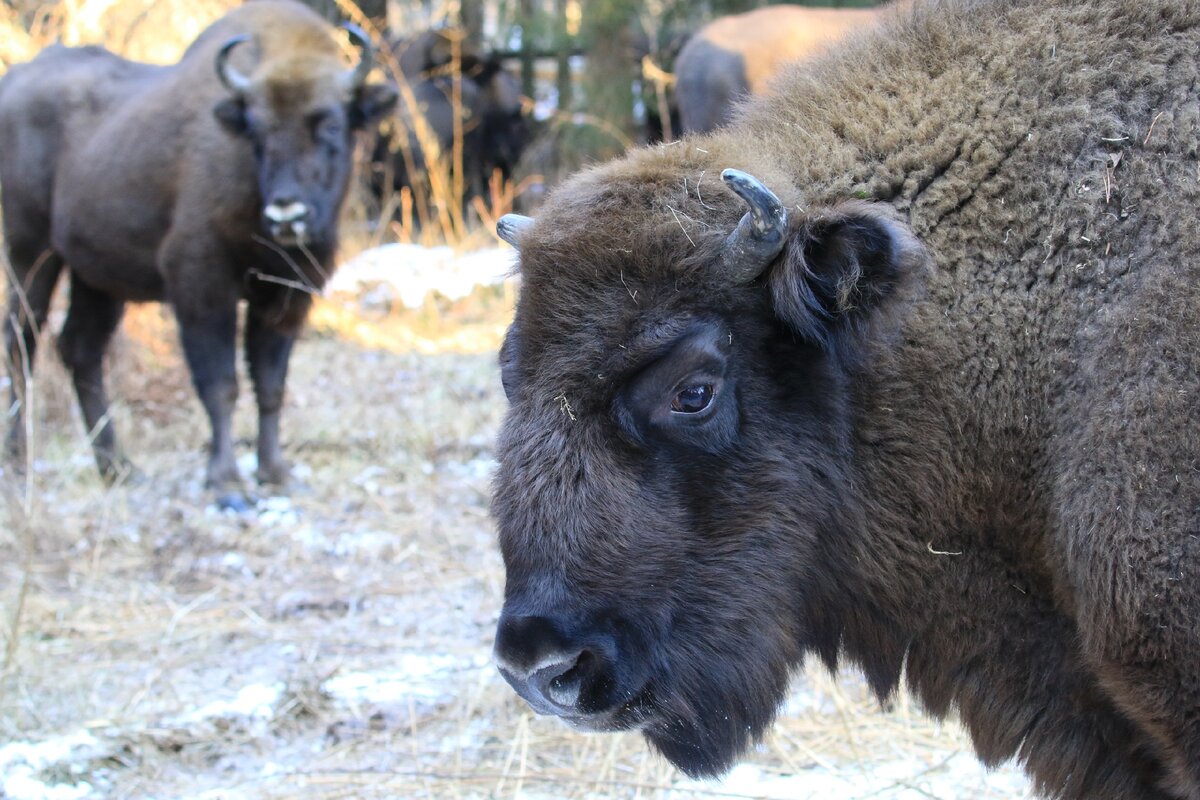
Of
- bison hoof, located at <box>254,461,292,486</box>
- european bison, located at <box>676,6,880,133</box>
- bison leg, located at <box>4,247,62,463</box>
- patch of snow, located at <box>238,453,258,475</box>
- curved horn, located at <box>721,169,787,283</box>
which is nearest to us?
curved horn, located at <box>721,169,787,283</box>

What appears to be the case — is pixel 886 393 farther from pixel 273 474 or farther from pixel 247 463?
pixel 247 463

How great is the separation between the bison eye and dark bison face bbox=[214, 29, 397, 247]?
208 inches

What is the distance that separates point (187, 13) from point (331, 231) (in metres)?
5.62

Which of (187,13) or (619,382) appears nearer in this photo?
(619,382)

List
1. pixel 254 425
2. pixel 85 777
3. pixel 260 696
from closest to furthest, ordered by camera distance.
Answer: pixel 85 777 < pixel 260 696 < pixel 254 425

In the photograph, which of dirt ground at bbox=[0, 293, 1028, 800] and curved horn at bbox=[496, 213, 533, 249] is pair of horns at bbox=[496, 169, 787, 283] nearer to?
curved horn at bbox=[496, 213, 533, 249]

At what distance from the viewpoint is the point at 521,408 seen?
2617 mm

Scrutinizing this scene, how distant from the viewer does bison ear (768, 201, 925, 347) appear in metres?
2.40

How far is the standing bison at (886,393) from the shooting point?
7.90 feet

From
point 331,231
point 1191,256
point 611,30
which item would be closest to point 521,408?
point 1191,256

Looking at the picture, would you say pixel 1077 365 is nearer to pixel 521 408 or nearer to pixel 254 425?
pixel 521 408

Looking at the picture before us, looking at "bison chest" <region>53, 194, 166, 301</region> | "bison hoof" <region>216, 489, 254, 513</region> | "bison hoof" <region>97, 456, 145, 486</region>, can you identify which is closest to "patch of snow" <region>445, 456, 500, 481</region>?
"bison hoof" <region>216, 489, 254, 513</region>

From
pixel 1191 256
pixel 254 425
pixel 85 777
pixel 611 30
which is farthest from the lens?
pixel 611 30

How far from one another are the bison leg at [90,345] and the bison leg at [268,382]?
3.92ft
